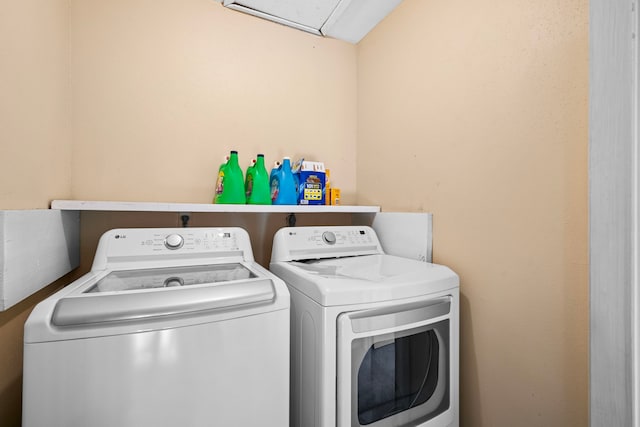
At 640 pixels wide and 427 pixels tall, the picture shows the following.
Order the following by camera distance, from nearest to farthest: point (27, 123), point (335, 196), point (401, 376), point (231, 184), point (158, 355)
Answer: point (158, 355) < point (27, 123) < point (401, 376) < point (231, 184) < point (335, 196)

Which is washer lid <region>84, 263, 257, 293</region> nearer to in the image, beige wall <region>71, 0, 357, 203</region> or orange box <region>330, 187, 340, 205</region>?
beige wall <region>71, 0, 357, 203</region>

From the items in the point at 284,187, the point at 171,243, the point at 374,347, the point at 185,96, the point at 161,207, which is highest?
the point at 185,96

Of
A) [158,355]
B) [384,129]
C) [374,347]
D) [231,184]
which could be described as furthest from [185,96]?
[374,347]

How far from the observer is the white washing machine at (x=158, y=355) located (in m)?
0.69

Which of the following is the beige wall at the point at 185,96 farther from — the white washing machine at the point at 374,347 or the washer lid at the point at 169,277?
the white washing machine at the point at 374,347

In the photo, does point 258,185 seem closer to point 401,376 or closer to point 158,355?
point 158,355

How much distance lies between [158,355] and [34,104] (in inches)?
40.4

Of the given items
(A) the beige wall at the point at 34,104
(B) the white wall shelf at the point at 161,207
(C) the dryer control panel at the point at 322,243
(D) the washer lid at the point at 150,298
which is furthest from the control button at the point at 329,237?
(A) the beige wall at the point at 34,104

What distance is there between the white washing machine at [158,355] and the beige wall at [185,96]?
2.31 feet

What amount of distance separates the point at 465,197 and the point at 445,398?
2.77 ft

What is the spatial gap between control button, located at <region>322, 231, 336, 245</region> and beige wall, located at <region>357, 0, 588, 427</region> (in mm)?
497

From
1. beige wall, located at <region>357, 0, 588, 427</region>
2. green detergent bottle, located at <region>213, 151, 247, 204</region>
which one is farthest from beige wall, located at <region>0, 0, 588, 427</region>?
green detergent bottle, located at <region>213, 151, 247, 204</region>

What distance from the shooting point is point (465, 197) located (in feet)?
→ 4.10

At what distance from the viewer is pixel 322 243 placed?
1548 mm
